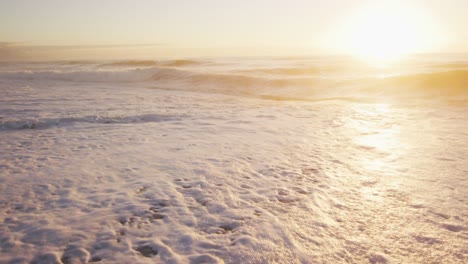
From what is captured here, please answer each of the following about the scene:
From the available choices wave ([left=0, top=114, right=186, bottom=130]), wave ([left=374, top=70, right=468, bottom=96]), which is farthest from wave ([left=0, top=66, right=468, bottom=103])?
wave ([left=0, top=114, right=186, bottom=130])

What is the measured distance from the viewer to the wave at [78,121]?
22.2 feet

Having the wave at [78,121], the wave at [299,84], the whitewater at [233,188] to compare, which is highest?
the wave at [299,84]

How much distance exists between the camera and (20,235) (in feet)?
8.92

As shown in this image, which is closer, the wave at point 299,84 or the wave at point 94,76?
the wave at point 299,84

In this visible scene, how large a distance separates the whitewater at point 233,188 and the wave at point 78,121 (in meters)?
0.04

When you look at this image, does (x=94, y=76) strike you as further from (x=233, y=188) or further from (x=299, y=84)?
(x=233, y=188)

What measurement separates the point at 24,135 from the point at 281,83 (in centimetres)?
1225

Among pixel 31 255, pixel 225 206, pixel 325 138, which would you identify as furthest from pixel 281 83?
pixel 31 255

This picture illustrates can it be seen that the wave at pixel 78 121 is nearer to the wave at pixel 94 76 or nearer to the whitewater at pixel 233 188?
the whitewater at pixel 233 188

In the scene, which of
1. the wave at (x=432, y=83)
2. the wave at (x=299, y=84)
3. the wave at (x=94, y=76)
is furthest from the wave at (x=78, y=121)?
the wave at (x=94, y=76)

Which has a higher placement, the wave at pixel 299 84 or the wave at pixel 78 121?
the wave at pixel 299 84

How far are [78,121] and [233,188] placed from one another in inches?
191

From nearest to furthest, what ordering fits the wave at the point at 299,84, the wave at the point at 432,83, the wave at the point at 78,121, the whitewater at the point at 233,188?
the whitewater at the point at 233,188 < the wave at the point at 78,121 < the wave at the point at 432,83 < the wave at the point at 299,84

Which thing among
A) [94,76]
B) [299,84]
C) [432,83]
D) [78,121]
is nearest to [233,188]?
[78,121]
